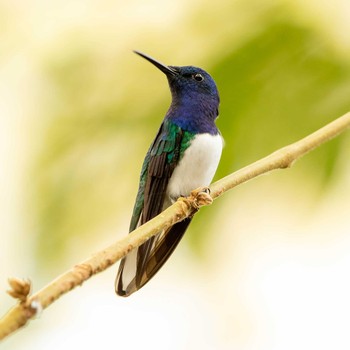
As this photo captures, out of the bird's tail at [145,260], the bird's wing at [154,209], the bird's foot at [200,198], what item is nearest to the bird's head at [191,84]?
the bird's wing at [154,209]

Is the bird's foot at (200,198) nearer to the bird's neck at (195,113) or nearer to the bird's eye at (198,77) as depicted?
the bird's neck at (195,113)

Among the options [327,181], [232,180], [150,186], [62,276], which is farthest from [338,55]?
[62,276]

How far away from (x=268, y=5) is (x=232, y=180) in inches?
23.7

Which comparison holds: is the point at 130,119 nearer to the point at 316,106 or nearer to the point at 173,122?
the point at 173,122

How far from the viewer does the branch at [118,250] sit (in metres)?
0.71

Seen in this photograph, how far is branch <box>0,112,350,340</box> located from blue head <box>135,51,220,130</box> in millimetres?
599

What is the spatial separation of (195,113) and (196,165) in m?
0.17

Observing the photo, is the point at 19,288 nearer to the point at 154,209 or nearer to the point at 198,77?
the point at 154,209

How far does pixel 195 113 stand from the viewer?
195 centimetres

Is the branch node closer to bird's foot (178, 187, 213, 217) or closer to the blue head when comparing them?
bird's foot (178, 187, 213, 217)

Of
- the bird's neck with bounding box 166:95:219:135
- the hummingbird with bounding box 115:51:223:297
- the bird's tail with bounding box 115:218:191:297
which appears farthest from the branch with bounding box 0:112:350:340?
the bird's neck with bounding box 166:95:219:135

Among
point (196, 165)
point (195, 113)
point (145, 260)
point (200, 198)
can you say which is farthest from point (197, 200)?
point (195, 113)

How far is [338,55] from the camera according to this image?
144 centimetres

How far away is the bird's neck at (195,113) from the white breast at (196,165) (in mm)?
47
